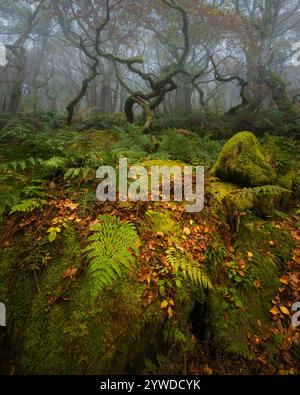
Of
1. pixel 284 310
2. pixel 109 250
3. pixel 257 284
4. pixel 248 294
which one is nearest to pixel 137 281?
pixel 109 250

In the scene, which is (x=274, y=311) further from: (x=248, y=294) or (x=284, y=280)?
(x=284, y=280)

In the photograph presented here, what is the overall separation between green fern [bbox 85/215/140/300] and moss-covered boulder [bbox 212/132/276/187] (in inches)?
98.3

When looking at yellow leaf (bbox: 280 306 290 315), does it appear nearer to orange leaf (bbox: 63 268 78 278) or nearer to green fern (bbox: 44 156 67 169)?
orange leaf (bbox: 63 268 78 278)

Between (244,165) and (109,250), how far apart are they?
3116 millimetres

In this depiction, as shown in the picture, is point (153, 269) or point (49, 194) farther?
point (49, 194)

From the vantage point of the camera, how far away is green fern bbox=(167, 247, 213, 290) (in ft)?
9.59

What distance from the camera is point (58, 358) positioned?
2.33m

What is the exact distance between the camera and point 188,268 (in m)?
2.95

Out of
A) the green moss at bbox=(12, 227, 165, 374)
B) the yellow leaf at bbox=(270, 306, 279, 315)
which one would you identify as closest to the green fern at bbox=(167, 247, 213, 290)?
the green moss at bbox=(12, 227, 165, 374)

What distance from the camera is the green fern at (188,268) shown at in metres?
2.92

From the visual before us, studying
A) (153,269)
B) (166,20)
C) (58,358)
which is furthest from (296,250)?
(166,20)

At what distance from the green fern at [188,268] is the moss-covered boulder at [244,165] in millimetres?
2254

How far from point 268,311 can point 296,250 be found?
1217 mm

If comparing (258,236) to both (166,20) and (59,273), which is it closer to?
(59,273)
